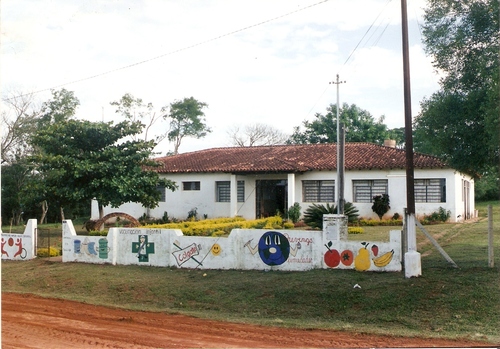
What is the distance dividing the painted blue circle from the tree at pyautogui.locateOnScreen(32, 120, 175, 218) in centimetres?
818

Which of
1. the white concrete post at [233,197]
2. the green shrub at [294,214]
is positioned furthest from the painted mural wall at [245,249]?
the white concrete post at [233,197]

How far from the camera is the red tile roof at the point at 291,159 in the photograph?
2622cm

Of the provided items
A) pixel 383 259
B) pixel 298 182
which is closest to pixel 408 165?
pixel 383 259

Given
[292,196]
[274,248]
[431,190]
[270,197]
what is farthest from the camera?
[270,197]

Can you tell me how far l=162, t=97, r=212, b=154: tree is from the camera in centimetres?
3941

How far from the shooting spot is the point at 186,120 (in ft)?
135

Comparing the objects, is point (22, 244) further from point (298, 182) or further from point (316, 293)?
point (298, 182)

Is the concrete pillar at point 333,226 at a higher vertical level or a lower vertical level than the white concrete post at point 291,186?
lower

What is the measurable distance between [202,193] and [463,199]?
47.4 ft

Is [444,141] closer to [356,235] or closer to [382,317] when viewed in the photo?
[382,317]

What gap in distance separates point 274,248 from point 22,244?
366 inches

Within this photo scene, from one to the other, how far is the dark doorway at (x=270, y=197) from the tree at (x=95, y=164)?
771 centimetres

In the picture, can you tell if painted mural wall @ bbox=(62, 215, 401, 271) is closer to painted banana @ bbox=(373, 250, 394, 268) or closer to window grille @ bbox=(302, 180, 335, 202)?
painted banana @ bbox=(373, 250, 394, 268)

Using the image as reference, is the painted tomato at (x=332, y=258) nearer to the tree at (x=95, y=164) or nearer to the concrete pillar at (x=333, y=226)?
the concrete pillar at (x=333, y=226)
